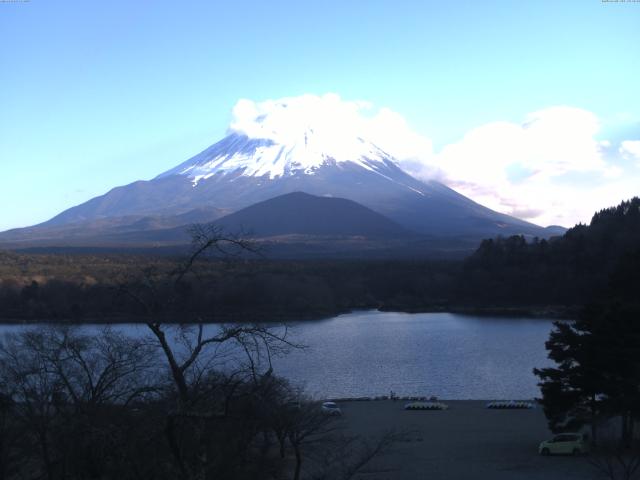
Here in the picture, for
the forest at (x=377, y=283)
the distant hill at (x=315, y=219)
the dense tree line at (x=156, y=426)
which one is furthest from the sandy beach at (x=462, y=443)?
the distant hill at (x=315, y=219)

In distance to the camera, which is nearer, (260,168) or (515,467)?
(515,467)

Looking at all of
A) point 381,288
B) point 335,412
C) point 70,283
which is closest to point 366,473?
point 335,412

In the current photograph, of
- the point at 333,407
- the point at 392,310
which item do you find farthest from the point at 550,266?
the point at 333,407

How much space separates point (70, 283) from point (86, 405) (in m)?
28.0

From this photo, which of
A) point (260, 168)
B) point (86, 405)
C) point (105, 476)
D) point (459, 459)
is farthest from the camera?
point (260, 168)

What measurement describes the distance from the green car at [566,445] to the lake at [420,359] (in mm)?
3358

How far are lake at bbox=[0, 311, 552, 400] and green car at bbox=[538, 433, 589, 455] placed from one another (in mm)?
3358

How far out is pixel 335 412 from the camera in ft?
38.3

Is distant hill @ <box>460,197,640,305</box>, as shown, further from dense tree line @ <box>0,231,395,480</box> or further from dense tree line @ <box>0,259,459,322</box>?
dense tree line @ <box>0,231,395,480</box>

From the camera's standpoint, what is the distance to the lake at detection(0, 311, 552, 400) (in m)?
15.1

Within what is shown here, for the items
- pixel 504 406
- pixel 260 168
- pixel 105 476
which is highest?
pixel 260 168

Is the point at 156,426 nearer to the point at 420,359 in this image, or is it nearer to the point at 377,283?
the point at 420,359

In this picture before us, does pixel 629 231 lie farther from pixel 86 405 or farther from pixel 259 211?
pixel 259 211

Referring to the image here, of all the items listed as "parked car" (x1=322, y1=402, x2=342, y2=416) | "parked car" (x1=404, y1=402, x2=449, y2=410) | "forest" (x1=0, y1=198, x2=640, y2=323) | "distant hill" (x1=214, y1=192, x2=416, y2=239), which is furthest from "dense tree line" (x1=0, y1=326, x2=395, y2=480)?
"distant hill" (x1=214, y1=192, x2=416, y2=239)
